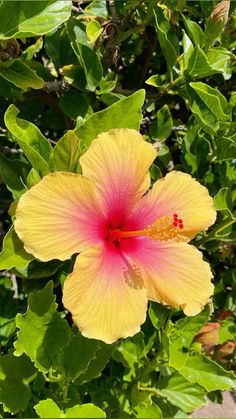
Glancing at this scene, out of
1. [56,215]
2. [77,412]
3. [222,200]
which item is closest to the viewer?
[77,412]

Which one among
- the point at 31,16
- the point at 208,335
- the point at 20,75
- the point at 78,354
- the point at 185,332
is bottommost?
the point at 208,335

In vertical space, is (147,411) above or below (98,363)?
below

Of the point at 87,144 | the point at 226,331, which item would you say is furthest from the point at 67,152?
the point at 226,331

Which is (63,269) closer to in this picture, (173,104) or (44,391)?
(44,391)

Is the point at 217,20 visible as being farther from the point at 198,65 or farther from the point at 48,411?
the point at 48,411

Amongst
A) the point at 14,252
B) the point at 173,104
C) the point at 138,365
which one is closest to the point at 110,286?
the point at 14,252

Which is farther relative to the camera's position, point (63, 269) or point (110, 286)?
point (63, 269)
